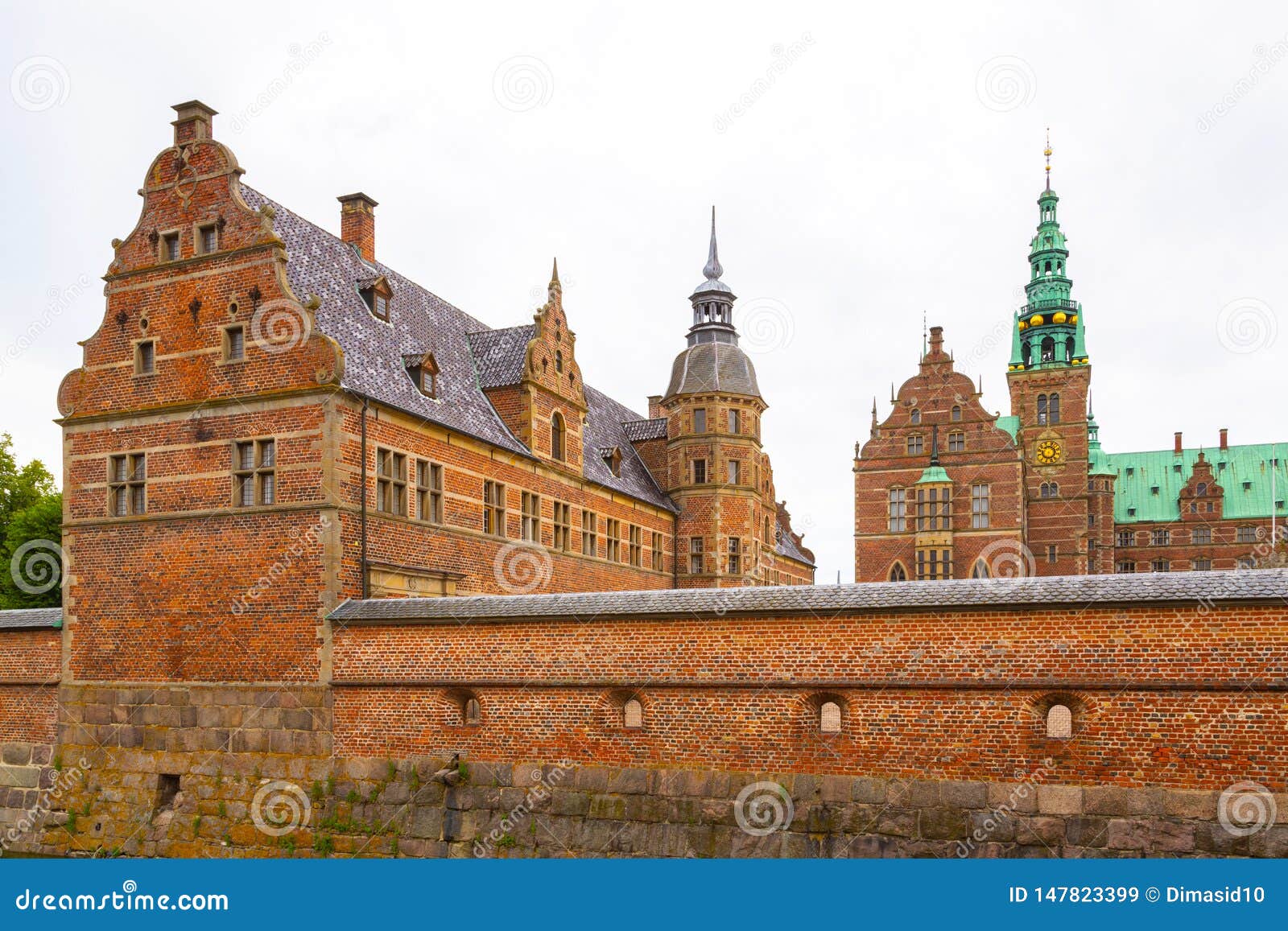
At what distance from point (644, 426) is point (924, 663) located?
80.3ft

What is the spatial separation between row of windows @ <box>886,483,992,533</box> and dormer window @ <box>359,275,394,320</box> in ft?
107

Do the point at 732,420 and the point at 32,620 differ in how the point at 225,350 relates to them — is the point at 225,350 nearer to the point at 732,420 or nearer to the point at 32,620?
the point at 32,620

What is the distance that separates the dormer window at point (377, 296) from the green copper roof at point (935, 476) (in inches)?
1276

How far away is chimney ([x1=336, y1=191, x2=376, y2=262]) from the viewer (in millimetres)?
27188

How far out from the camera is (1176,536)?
75312mm

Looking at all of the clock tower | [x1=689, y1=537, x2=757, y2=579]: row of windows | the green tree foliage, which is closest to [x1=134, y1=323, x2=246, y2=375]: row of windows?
the green tree foliage

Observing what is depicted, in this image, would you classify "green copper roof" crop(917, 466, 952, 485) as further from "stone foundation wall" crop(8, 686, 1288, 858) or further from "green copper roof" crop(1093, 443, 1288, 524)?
"stone foundation wall" crop(8, 686, 1288, 858)

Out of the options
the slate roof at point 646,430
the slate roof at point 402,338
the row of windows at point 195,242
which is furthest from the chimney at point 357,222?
the slate roof at point 646,430

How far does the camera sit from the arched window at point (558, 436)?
→ 28.7 meters

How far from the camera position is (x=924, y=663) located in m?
15.6

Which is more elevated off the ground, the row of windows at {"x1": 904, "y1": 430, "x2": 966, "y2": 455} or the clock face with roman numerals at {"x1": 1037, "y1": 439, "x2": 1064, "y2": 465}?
the clock face with roman numerals at {"x1": 1037, "y1": 439, "x2": 1064, "y2": 465}

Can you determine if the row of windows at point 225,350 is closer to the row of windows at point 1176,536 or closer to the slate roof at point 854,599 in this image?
the slate roof at point 854,599

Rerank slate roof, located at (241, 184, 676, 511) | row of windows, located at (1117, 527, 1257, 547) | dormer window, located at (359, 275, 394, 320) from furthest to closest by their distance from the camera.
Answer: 1. row of windows, located at (1117, 527, 1257, 547)
2. dormer window, located at (359, 275, 394, 320)
3. slate roof, located at (241, 184, 676, 511)

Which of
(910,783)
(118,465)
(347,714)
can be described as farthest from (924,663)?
(118,465)
